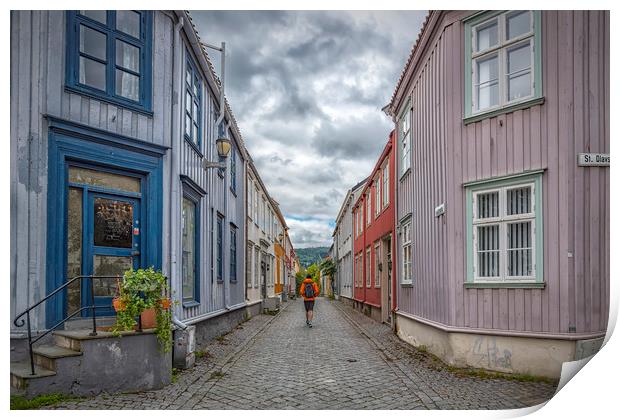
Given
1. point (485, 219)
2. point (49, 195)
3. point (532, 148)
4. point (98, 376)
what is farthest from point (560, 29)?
point (98, 376)

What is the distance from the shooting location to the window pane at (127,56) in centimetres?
626

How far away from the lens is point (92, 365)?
5406 mm

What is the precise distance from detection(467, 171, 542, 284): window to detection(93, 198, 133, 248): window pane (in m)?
4.35

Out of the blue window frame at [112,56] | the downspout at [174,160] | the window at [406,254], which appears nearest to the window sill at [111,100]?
the blue window frame at [112,56]

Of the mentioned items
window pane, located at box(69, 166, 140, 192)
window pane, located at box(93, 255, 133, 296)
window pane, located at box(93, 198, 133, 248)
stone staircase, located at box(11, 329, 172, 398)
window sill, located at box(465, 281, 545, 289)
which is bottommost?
stone staircase, located at box(11, 329, 172, 398)

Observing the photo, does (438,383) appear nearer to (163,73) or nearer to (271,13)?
(271,13)

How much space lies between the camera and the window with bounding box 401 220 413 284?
11125 millimetres

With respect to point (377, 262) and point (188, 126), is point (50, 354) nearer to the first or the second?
point (188, 126)

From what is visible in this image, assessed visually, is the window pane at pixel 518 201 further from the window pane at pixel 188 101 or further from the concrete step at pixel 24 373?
the concrete step at pixel 24 373

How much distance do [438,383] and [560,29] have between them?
4111 mm

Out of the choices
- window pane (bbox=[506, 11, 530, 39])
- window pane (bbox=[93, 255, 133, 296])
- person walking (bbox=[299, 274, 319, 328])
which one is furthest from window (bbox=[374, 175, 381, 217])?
window pane (bbox=[93, 255, 133, 296])

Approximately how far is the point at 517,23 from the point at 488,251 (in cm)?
278

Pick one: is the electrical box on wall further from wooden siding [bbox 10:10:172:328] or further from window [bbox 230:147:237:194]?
window [bbox 230:147:237:194]

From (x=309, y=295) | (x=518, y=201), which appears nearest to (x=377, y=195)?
(x=309, y=295)
